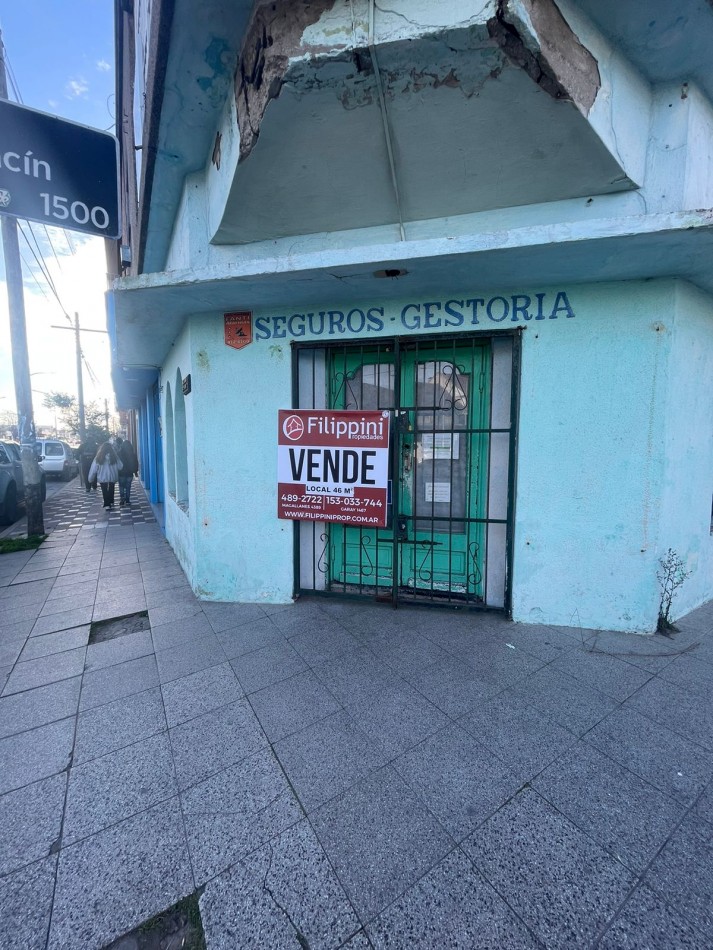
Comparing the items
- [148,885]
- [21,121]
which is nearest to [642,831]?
[148,885]

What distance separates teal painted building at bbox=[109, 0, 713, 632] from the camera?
259 centimetres

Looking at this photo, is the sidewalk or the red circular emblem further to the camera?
the red circular emblem

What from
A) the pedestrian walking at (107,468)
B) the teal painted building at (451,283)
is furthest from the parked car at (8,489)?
the teal painted building at (451,283)

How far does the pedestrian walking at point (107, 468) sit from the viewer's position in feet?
31.8

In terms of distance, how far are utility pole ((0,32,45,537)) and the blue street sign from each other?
18.2ft

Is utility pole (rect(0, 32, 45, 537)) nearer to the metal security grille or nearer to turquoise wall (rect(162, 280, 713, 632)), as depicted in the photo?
turquoise wall (rect(162, 280, 713, 632))

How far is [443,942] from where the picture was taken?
4.74ft

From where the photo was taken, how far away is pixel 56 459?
16344 mm

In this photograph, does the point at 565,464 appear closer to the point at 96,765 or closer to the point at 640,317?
the point at 640,317

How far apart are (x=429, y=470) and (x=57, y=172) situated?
3875 mm

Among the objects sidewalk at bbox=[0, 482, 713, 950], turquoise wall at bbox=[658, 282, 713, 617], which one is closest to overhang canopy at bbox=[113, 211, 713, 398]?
turquoise wall at bbox=[658, 282, 713, 617]

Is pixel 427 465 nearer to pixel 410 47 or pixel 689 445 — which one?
pixel 689 445

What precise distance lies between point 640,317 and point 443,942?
156 inches

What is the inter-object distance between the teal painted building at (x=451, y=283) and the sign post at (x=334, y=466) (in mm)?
198
